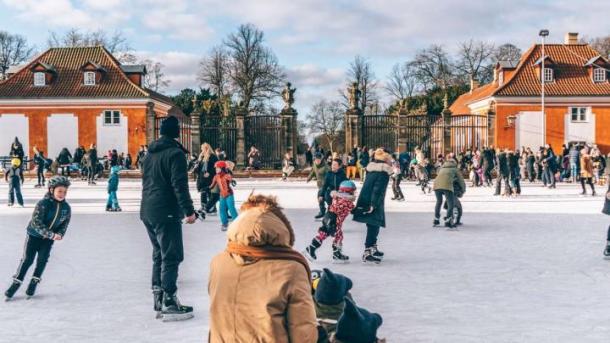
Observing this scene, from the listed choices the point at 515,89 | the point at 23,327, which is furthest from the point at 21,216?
the point at 515,89

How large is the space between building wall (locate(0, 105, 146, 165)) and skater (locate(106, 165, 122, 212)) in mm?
28159

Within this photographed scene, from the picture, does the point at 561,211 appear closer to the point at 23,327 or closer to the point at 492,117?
the point at 23,327

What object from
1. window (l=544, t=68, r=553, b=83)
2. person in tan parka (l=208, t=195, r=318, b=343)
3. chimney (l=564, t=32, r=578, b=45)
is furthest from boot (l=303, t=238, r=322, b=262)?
chimney (l=564, t=32, r=578, b=45)

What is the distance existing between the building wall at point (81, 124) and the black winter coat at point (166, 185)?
39073mm

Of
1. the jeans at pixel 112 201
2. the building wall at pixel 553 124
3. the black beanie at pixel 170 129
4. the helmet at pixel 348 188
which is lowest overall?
the jeans at pixel 112 201

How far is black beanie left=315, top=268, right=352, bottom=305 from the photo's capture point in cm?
350

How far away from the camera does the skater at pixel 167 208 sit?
6.48 m

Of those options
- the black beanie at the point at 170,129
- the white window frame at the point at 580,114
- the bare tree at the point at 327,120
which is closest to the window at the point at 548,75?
the white window frame at the point at 580,114

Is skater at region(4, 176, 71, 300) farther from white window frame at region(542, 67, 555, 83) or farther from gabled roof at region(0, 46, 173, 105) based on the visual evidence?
white window frame at region(542, 67, 555, 83)

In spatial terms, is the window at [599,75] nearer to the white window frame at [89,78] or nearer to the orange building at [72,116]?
the orange building at [72,116]

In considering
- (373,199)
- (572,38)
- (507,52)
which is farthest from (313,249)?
(507,52)

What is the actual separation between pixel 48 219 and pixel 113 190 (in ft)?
31.1

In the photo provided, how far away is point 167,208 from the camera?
256 inches

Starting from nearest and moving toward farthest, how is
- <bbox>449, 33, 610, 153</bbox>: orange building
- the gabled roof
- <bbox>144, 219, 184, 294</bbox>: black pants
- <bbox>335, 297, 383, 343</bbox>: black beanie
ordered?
1. <bbox>335, 297, 383, 343</bbox>: black beanie
2. <bbox>144, 219, 184, 294</bbox>: black pants
3. <bbox>449, 33, 610, 153</bbox>: orange building
4. the gabled roof
